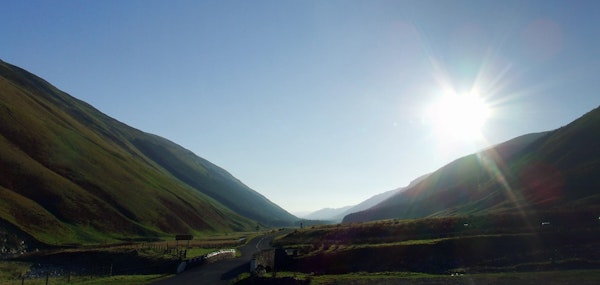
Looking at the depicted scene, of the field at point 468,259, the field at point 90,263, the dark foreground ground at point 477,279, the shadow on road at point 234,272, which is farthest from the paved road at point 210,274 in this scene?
the field at point 90,263

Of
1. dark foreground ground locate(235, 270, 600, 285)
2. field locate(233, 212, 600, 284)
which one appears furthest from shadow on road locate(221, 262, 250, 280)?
dark foreground ground locate(235, 270, 600, 285)

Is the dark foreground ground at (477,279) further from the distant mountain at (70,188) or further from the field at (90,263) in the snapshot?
the distant mountain at (70,188)

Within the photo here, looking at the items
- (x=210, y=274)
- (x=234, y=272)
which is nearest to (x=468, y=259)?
(x=234, y=272)

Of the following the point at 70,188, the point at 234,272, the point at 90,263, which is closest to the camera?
the point at 234,272

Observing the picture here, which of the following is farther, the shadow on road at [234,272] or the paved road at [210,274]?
the shadow on road at [234,272]

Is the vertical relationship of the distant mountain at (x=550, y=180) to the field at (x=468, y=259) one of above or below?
above

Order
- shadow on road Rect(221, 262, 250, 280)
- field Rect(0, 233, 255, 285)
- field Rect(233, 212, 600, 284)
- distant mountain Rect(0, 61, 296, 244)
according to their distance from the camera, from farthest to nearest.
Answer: distant mountain Rect(0, 61, 296, 244) < field Rect(0, 233, 255, 285) < shadow on road Rect(221, 262, 250, 280) < field Rect(233, 212, 600, 284)

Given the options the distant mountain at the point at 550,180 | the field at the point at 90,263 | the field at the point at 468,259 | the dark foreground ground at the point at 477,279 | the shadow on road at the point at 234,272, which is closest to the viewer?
the dark foreground ground at the point at 477,279

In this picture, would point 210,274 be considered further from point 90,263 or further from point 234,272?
point 90,263

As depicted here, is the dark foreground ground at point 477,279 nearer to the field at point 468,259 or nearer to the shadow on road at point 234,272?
the field at point 468,259

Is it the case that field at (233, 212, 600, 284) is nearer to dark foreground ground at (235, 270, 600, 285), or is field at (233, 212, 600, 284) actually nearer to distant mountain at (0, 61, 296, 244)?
dark foreground ground at (235, 270, 600, 285)

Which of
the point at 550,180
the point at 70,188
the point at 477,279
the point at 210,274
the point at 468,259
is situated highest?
the point at 550,180

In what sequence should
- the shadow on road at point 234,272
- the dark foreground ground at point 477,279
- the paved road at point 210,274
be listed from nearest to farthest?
the dark foreground ground at point 477,279
the paved road at point 210,274
the shadow on road at point 234,272

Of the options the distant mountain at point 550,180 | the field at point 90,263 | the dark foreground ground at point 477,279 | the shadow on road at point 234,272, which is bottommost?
the field at point 90,263
